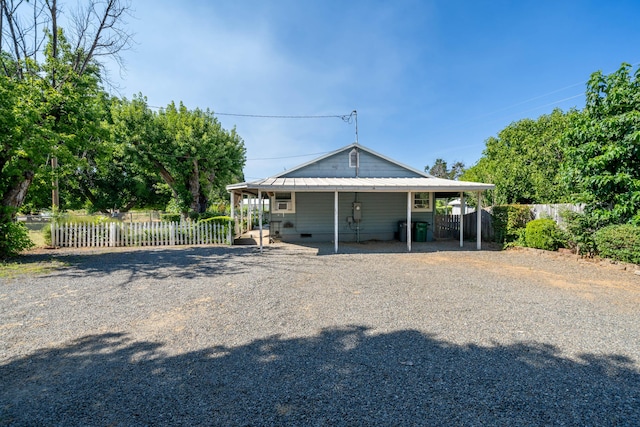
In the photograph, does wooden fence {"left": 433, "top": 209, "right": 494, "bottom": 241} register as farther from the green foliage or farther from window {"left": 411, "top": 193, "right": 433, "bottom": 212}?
the green foliage

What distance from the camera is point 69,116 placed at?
9.06 metres

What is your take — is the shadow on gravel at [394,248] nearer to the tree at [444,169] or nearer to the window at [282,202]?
the window at [282,202]

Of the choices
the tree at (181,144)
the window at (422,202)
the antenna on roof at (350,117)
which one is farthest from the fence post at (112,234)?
the window at (422,202)

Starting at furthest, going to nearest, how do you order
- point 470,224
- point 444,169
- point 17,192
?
1. point 444,169
2. point 470,224
3. point 17,192

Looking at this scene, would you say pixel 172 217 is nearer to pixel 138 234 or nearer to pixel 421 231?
pixel 138 234

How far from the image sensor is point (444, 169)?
230ft

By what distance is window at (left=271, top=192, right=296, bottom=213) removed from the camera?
13.1 m

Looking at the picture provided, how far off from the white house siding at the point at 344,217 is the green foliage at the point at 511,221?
300 cm

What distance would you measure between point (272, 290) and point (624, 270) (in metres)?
9.09

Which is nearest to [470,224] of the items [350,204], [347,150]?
[350,204]

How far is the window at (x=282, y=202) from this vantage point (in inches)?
516

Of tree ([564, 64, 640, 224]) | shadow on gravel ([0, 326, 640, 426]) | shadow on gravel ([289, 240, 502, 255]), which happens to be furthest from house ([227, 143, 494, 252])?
shadow on gravel ([0, 326, 640, 426])

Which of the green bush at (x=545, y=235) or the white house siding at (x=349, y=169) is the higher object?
the white house siding at (x=349, y=169)

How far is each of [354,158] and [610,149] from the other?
879 cm
